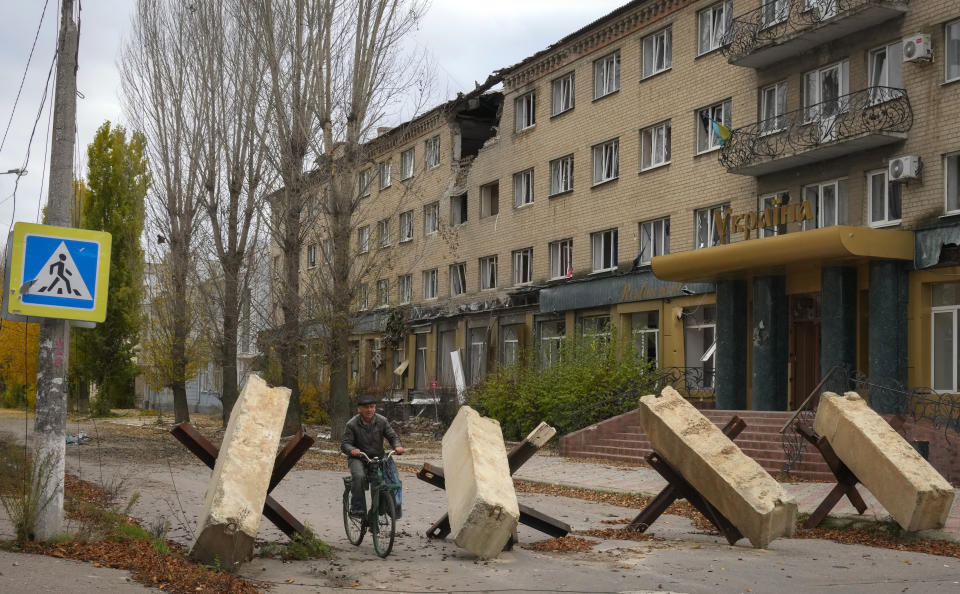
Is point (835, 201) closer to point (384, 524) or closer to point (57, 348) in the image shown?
point (384, 524)

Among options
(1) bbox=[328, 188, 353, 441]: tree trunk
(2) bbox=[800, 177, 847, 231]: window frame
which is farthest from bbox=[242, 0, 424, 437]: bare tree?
(2) bbox=[800, 177, 847, 231]: window frame

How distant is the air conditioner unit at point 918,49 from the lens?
70.0 feet

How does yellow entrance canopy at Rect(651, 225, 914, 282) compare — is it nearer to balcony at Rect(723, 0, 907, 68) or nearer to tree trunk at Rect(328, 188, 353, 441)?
balcony at Rect(723, 0, 907, 68)

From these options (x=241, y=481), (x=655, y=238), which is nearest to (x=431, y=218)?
(x=655, y=238)

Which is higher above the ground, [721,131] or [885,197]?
[721,131]

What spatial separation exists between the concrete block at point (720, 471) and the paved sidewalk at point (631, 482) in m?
1.99

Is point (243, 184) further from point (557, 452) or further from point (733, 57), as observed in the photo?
point (733, 57)

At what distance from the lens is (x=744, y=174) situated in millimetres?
26172

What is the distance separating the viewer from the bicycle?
392 inches

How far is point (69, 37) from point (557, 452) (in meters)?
18.2

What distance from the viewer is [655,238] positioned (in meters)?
29.8

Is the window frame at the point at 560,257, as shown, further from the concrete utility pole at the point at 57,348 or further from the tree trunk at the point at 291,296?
the concrete utility pole at the point at 57,348

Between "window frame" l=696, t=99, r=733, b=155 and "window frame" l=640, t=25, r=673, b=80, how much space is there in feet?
6.56

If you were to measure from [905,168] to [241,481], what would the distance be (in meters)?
17.2
